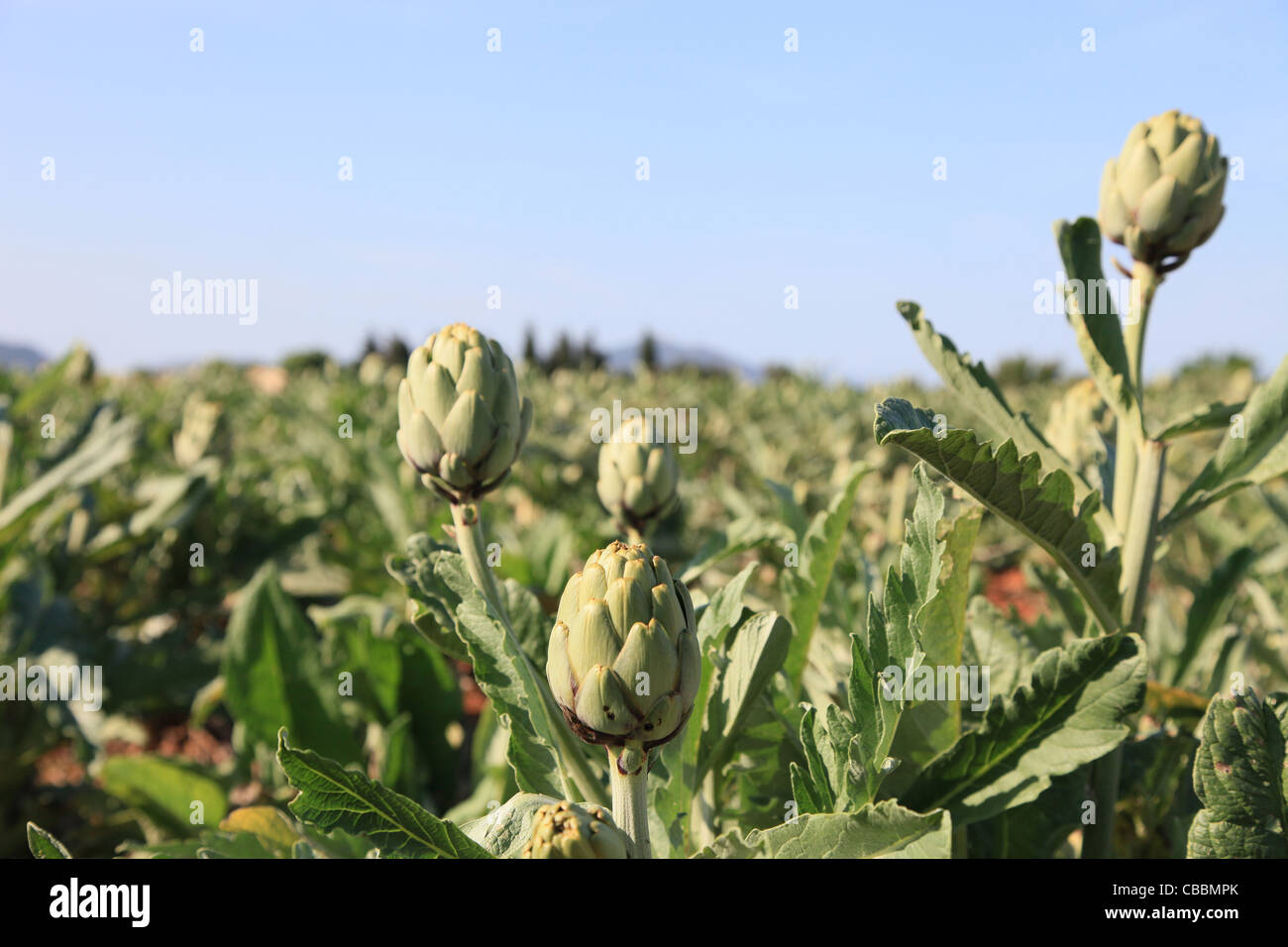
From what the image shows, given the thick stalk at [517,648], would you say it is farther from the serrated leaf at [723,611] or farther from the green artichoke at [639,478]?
the green artichoke at [639,478]

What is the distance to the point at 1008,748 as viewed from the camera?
0.67 meters

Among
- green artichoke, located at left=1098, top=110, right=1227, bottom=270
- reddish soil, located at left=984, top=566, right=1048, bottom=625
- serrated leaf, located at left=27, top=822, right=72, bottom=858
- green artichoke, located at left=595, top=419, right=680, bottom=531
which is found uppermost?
green artichoke, located at left=1098, top=110, right=1227, bottom=270

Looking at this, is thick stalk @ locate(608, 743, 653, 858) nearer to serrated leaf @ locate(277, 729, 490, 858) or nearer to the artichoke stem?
serrated leaf @ locate(277, 729, 490, 858)

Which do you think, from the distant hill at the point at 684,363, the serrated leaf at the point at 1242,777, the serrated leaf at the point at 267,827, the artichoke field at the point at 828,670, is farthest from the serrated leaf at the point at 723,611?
the distant hill at the point at 684,363

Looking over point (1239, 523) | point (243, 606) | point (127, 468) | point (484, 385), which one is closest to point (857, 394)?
point (1239, 523)

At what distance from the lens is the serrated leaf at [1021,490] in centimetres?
63

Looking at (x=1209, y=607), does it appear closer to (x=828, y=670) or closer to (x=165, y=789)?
(x=828, y=670)

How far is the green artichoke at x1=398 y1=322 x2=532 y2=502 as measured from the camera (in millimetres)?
803

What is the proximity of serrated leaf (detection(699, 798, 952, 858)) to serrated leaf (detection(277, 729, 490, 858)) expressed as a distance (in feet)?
0.57

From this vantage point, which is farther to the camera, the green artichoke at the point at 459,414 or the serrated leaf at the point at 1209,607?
the serrated leaf at the point at 1209,607

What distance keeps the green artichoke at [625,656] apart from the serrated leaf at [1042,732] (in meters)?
0.23

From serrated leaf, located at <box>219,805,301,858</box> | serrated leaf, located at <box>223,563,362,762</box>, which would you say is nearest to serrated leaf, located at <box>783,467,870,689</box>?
serrated leaf, located at <box>219,805,301,858</box>

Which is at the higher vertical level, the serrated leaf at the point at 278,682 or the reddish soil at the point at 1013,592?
the serrated leaf at the point at 278,682

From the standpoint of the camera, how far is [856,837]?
577 millimetres
